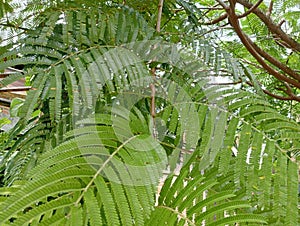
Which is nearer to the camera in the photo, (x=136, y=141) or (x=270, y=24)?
(x=136, y=141)

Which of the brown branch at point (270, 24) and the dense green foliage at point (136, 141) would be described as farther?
the brown branch at point (270, 24)

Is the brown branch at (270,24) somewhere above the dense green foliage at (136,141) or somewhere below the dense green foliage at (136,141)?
A: above

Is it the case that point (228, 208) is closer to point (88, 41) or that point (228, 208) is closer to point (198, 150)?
point (198, 150)

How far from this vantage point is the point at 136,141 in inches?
15.8

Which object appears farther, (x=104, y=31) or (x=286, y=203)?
(x=104, y=31)

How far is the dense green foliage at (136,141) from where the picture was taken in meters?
0.33

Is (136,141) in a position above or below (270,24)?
below

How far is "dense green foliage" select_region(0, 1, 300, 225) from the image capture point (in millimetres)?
327

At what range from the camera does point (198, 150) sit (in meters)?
0.46

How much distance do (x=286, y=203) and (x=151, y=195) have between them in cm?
14

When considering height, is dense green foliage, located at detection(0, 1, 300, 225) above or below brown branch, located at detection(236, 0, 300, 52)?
below

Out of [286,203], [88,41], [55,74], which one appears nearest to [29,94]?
[55,74]

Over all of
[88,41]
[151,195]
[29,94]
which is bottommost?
[151,195]

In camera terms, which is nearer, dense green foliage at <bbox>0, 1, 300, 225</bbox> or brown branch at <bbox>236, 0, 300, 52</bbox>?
dense green foliage at <bbox>0, 1, 300, 225</bbox>
